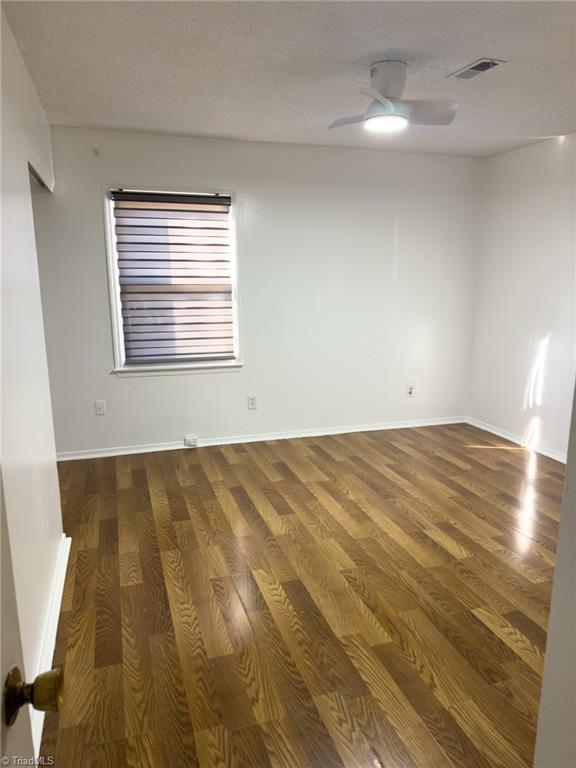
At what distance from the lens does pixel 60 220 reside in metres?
3.78

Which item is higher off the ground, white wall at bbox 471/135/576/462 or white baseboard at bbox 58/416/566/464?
white wall at bbox 471/135/576/462

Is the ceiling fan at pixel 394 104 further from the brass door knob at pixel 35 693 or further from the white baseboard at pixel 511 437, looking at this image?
the white baseboard at pixel 511 437

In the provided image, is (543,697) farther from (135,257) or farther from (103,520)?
(135,257)

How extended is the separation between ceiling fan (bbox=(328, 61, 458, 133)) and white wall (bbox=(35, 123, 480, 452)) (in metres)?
1.72

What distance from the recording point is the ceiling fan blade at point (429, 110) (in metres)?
2.55

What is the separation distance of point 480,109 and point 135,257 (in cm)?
274

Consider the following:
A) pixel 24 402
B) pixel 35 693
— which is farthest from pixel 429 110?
pixel 35 693

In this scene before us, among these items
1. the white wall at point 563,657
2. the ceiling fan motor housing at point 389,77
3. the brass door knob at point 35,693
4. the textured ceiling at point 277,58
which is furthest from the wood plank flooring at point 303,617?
the textured ceiling at point 277,58

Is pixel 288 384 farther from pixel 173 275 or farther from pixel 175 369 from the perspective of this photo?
pixel 173 275

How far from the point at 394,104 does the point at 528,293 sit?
248cm

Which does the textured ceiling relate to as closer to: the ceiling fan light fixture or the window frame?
the ceiling fan light fixture

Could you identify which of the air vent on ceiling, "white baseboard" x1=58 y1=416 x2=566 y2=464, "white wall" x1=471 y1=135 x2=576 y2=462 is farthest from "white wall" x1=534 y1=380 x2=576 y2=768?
"white baseboard" x1=58 y1=416 x2=566 y2=464

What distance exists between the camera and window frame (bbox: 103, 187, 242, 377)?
154 inches

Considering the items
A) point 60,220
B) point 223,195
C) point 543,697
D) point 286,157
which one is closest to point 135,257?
point 60,220
